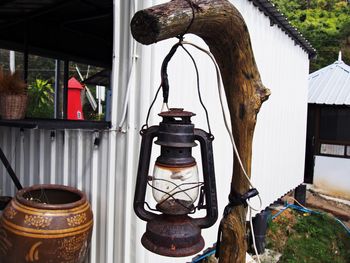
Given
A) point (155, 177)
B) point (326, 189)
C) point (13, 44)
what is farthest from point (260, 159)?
point (326, 189)

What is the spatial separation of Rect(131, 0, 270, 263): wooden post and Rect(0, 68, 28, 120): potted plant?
196cm

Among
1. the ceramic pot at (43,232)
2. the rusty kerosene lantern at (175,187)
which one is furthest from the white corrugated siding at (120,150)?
the rusty kerosene lantern at (175,187)

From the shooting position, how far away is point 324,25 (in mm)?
17391

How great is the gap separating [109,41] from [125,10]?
4621 mm

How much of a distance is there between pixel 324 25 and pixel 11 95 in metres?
17.9

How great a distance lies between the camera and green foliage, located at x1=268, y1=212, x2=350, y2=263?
21.1 feet

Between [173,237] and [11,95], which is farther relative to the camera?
[11,95]

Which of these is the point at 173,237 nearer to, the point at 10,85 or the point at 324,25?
the point at 10,85

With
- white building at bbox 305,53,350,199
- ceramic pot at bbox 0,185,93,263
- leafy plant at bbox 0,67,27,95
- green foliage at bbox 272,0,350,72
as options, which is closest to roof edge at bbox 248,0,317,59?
leafy plant at bbox 0,67,27,95

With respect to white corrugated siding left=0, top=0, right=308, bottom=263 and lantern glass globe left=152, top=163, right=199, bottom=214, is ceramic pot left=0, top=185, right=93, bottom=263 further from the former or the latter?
lantern glass globe left=152, top=163, right=199, bottom=214

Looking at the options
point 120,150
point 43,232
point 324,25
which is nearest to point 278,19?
point 120,150

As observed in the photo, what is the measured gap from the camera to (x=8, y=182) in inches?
141

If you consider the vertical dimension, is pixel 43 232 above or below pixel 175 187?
below

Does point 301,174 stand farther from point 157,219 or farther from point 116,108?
point 157,219
